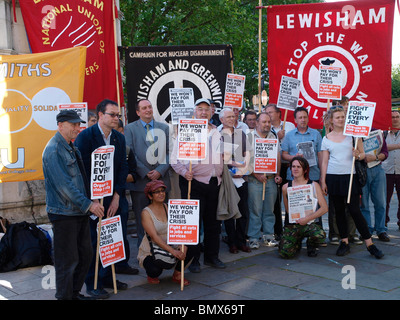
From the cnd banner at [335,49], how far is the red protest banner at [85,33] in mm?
2625

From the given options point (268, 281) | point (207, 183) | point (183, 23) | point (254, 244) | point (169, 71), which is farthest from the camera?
point (183, 23)

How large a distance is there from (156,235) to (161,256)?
233 mm

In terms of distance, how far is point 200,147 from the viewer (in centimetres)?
532

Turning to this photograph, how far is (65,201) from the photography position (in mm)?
4305

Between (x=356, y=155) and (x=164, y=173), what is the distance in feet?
8.13

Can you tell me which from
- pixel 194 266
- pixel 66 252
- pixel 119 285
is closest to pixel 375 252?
pixel 194 266

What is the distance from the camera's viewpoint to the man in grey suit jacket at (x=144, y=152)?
584 centimetres

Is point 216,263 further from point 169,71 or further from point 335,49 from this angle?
point 335,49

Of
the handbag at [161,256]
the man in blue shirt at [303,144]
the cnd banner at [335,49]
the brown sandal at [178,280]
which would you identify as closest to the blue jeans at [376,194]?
the cnd banner at [335,49]

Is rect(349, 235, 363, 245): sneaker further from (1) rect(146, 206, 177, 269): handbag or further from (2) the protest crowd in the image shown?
(1) rect(146, 206, 177, 269): handbag

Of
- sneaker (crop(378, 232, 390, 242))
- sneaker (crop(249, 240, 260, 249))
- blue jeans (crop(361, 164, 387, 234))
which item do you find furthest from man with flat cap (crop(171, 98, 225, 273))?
sneaker (crop(378, 232, 390, 242))

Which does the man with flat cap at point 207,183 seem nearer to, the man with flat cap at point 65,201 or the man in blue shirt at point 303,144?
the man in blue shirt at point 303,144

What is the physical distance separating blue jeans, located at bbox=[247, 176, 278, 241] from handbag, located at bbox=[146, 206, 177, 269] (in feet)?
6.27

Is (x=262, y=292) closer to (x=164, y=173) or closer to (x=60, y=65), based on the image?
(x=164, y=173)
